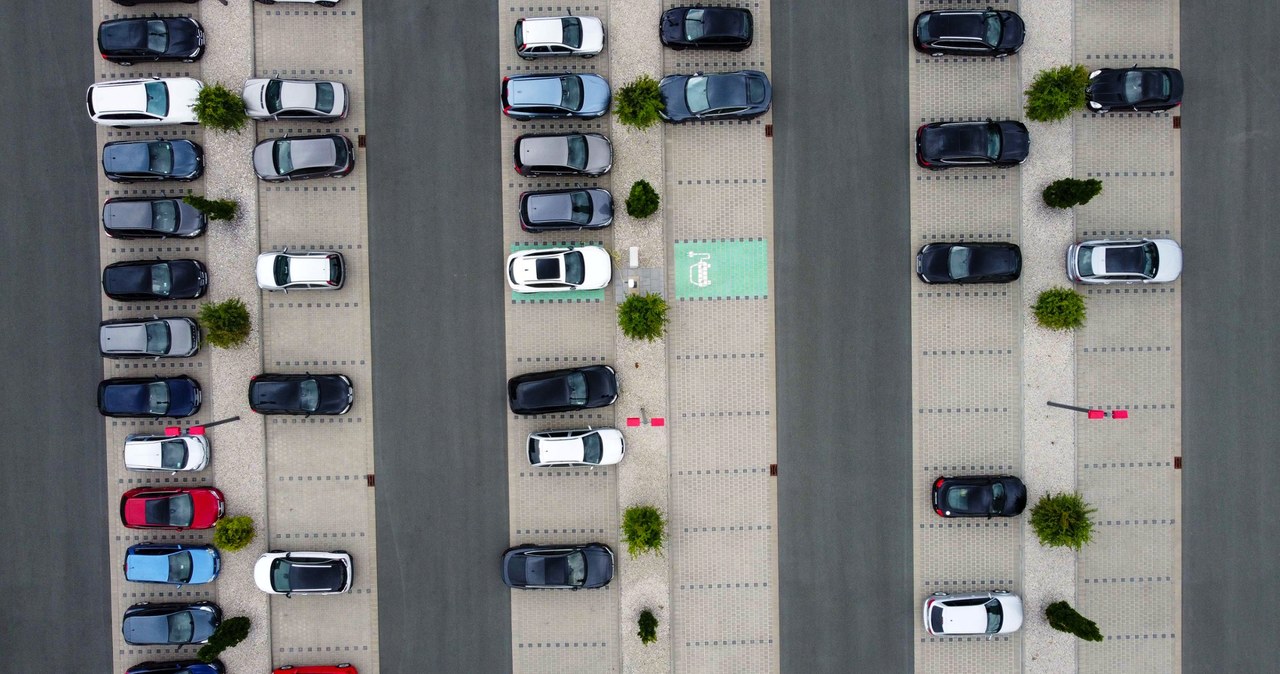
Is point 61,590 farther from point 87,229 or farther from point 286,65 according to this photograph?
point 286,65

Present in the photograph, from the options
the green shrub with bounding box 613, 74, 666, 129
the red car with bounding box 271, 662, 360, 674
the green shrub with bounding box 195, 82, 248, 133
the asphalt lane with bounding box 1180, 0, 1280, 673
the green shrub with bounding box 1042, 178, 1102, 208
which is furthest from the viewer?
the asphalt lane with bounding box 1180, 0, 1280, 673

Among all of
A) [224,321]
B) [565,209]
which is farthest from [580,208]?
[224,321]

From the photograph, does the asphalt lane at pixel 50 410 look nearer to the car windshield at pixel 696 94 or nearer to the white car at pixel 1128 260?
the car windshield at pixel 696 94

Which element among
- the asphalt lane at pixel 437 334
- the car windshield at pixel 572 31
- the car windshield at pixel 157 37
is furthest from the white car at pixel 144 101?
the car windshield at pixel 572 31

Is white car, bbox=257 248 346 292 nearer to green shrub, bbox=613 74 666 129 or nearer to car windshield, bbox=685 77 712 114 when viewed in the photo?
green shrub, bbox=613 74 666 129

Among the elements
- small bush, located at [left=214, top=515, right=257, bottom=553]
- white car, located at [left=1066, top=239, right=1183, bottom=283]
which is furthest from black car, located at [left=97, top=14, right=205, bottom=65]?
white car, located at [left=1066, top=239, right=1183, bottom=283]

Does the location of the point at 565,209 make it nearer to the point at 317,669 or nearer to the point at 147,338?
the point at 147,338
